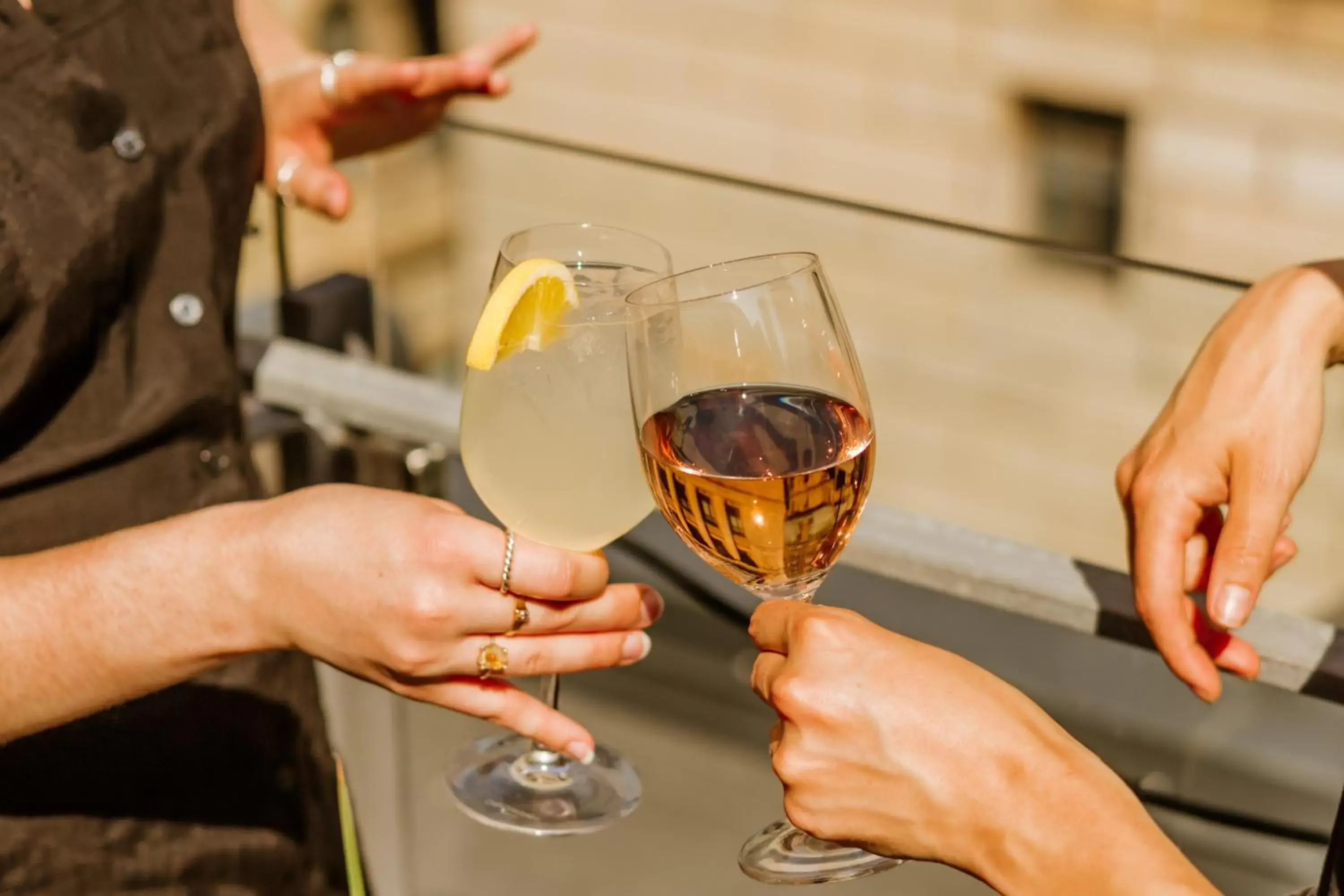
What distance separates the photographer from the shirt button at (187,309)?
131 centimetres

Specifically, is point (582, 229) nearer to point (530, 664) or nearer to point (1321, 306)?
point (530, 664)

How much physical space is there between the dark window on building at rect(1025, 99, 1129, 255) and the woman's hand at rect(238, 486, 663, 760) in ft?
18.5

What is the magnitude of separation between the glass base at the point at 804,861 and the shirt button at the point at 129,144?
720 mm

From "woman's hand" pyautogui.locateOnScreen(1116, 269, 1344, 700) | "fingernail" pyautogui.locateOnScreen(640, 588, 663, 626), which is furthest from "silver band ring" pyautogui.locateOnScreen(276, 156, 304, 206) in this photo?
"woman's hand" pyautogui.locateOnScreen(1116, 269, 1344, 700)

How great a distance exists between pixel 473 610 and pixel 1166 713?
2.19 feet

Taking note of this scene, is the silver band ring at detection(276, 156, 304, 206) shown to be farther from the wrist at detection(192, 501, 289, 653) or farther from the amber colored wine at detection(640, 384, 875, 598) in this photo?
the amber colored wine at detection(640, 384, 875, 598)

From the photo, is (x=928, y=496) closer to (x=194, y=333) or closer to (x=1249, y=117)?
(x=1249, y=117)

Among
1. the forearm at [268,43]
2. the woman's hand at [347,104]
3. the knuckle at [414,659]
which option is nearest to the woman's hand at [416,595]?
the knuckle at [414,659]

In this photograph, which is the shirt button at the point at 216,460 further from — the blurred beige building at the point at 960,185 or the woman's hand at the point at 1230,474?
the woman's hand at the point at 1230,474

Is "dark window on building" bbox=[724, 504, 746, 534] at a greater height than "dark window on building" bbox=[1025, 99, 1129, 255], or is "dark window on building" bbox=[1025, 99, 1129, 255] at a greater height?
"dark window on building" bbox=[724, 504, 746, 534]

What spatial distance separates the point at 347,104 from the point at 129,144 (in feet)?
0.90

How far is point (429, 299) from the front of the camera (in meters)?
2.39

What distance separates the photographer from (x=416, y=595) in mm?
980

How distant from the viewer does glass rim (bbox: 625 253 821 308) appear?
0.97 meters
